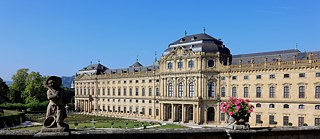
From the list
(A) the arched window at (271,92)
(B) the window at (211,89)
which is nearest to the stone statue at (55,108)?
(A) the arched window at (271,92)

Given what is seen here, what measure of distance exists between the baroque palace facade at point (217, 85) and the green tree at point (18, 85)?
36855 millimetres

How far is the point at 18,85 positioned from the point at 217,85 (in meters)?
64.5

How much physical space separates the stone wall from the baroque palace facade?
30.5 m

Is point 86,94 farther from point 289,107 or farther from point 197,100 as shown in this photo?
point 289,107

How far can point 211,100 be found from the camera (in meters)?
50.2

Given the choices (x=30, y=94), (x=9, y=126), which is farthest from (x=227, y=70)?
(x=30, y=94)

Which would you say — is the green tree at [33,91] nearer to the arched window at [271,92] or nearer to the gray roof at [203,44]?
the gray roof at [203,44]

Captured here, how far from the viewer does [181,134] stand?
1109cm

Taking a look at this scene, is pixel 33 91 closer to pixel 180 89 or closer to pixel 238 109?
pixel 180 89

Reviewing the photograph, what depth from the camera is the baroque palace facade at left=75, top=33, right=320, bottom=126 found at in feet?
133

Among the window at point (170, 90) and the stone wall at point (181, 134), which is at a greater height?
the stone wall at point (181, 134)

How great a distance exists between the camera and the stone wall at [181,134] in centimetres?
1005

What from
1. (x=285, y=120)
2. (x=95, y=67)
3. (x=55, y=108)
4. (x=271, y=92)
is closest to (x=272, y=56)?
(x=271, y=92)

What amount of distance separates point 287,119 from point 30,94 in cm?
6757
